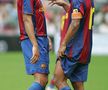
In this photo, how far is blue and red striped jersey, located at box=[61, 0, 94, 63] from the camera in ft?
30.4

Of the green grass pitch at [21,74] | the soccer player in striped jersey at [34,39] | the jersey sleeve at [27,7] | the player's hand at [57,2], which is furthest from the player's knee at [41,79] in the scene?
the green grass pitch at [21,74]

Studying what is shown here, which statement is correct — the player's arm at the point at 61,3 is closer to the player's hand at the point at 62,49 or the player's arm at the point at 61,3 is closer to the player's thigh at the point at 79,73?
the player's hand at the point at 62,49

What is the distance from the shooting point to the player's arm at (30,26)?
29.7ft

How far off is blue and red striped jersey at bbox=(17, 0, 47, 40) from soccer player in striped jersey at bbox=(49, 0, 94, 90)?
277 mm

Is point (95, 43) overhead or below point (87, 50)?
below

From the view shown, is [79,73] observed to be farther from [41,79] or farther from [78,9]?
[78,9]

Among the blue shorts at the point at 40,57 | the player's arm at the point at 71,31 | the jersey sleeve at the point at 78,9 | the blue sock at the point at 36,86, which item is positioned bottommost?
the blue sock at the point at 36,86

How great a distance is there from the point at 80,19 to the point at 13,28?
14.5 m

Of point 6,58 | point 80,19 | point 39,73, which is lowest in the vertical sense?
point 6,58

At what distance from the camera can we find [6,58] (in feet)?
66.1

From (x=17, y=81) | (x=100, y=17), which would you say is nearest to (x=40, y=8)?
(x=17, y=81)

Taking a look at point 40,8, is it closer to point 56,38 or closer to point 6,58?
point 6,58

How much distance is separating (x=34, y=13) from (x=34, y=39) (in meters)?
0.46

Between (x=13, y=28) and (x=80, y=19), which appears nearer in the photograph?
(x=80, y=19)
